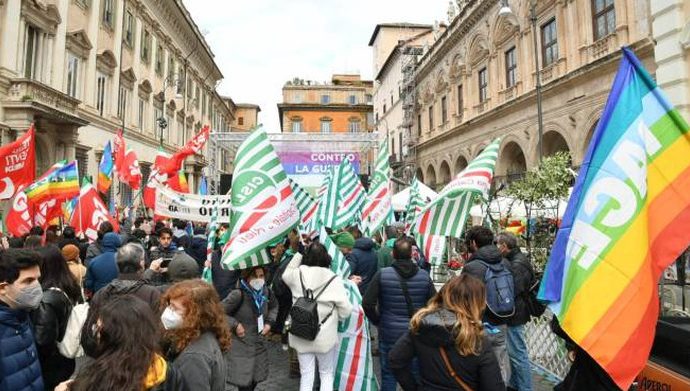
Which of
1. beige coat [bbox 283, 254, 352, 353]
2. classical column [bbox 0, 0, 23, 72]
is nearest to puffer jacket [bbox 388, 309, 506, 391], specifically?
beige coat [bbox 283, 254, 352, 353]

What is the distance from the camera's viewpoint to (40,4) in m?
16.7

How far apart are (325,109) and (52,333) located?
6777cm

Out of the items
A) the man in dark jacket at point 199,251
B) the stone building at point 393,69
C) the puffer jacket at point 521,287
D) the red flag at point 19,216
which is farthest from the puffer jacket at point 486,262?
the stone building at point 393,69

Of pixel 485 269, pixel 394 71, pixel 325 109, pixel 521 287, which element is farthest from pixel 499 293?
pixel 325 109

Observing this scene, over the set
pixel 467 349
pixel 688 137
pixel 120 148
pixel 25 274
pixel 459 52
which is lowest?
pixel 467 349

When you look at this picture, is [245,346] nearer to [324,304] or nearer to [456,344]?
[324,304]

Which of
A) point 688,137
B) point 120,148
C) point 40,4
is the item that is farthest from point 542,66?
point 40,4

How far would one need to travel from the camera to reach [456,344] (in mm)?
2617

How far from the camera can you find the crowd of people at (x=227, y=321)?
6.55 ft

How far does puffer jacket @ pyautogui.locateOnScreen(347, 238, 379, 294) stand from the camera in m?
6.43

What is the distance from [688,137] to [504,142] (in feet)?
64.6

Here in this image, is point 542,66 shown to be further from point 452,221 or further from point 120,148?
point 120,148

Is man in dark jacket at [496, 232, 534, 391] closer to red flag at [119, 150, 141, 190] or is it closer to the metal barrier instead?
the metal barrier

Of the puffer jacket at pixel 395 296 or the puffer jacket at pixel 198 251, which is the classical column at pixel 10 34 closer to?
the puffer jacket at pixel 198 251
